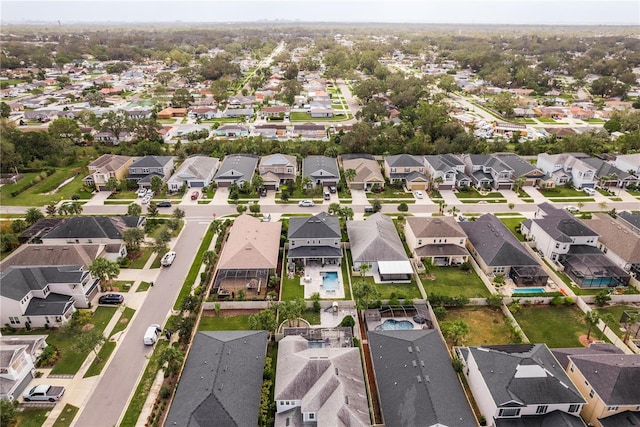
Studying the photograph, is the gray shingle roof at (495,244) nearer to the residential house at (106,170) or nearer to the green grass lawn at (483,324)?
the green grass lawn at (483,324)

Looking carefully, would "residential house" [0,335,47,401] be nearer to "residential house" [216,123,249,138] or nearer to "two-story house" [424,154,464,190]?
"two-story house" [424,154,464,190]

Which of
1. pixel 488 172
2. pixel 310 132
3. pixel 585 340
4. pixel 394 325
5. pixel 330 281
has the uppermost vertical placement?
pixel 394 325

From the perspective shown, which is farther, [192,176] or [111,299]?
[192,176]

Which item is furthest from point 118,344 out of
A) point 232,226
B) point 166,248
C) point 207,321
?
point 232,226

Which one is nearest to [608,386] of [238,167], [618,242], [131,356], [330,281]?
[330,281]

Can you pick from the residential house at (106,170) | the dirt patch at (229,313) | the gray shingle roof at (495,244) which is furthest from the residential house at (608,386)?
the residential house at (106,170)

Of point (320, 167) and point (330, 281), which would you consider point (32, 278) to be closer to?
point (330, 281)
